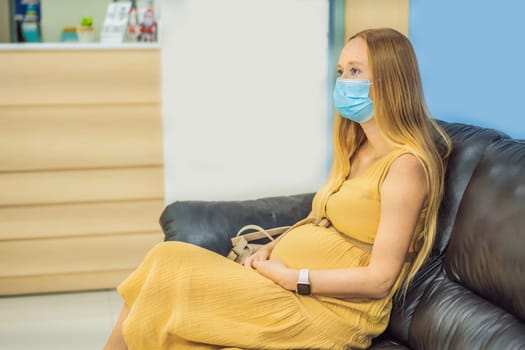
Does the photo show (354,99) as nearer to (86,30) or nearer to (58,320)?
(58,320)

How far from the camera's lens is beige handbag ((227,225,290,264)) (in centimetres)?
238

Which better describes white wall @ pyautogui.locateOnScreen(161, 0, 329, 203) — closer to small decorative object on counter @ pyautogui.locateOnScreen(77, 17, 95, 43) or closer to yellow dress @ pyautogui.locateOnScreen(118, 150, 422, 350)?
small decorative object on counter @ pyautogui.locateOnScreen(77, 17, 95, 43)

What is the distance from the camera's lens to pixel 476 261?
1.92 metres

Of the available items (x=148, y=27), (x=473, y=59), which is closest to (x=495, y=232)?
(x=473, y=59)

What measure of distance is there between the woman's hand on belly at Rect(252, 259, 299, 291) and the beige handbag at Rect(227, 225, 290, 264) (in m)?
0.18

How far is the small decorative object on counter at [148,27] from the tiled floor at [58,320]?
1258 millimetres

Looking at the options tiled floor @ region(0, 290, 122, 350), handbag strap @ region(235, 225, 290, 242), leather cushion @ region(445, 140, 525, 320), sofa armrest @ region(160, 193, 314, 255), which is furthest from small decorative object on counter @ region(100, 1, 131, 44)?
leather cushion @ region(445, 140, 525, 320)

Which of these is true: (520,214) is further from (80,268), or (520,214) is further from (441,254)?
(80,268)

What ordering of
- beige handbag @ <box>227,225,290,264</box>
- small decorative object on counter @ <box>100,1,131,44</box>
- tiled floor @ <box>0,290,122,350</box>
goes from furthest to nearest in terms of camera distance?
small decorative object on counter @ <box>100,1,131,44</box> → tiled floor @ <box>0,290,122,350</box> → beige handbag @ <box>227,225,290,264</box>

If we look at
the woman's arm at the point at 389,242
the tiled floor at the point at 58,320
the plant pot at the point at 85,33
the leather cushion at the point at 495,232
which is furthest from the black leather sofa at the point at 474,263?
the plant pot at the point at 85,33

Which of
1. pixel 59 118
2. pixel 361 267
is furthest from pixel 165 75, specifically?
pixel 361 267

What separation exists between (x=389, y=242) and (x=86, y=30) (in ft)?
8.18

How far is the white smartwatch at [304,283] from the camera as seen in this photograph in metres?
2.04

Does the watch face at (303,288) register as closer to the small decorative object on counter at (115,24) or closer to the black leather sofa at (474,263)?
the black leather sofa at (474,263)
